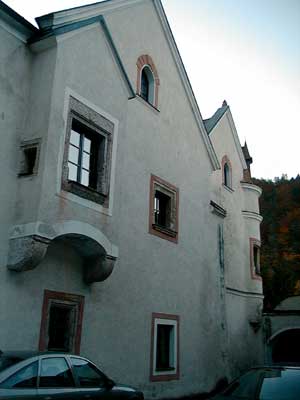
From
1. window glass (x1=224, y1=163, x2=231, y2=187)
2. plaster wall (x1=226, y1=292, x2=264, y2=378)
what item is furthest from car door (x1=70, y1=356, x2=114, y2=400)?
window glass (x1=224, y1=163, x2=231, y2=187)

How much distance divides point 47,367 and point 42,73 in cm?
650

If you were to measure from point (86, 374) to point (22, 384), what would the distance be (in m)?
1.53

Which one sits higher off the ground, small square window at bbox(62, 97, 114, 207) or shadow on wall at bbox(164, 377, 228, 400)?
small square window at bbox(62, 97, 114, 207)

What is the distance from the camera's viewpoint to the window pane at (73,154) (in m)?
10.7

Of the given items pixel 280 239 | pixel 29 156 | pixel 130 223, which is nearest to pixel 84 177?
pixel 29 156

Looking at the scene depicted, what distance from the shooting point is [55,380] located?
664 cm

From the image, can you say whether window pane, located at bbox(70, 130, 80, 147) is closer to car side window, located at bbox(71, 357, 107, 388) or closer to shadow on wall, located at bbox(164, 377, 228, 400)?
car side window, located at bbox(71, 357, 107, 388)

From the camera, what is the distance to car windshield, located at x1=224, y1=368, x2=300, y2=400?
6360 mm

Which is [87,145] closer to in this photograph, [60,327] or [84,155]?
[84,155]

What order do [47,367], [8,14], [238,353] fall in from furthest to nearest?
[238,353], [8,14], [47,367]

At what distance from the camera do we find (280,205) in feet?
154

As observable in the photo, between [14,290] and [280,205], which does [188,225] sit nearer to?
[14,290]

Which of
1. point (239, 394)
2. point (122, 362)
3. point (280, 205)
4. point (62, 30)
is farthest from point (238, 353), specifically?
point (280, 205)

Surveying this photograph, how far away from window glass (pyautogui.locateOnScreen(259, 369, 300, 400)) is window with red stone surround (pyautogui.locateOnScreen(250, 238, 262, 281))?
1495cm
